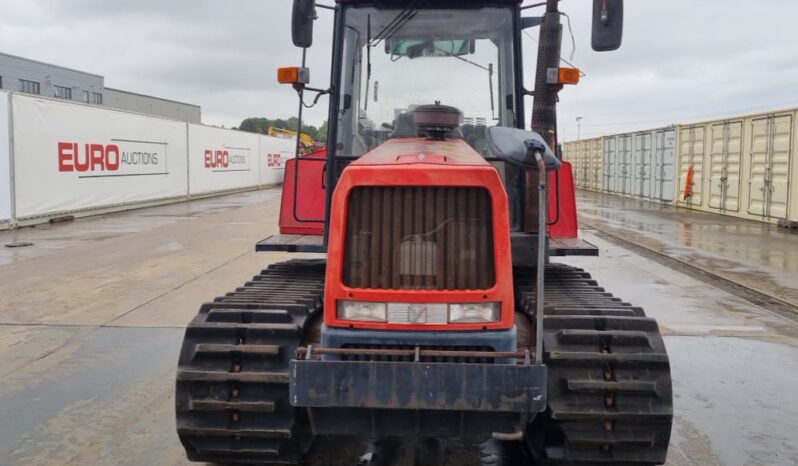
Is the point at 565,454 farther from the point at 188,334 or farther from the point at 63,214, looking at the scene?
the point at 63,214

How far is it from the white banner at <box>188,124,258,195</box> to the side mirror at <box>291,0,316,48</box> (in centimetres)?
2401

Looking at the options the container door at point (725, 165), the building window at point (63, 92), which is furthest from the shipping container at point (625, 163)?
the building window at point (63, 92)

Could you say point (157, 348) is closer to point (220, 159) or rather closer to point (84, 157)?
point (84, 157)

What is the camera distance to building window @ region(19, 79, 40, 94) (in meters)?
39.9

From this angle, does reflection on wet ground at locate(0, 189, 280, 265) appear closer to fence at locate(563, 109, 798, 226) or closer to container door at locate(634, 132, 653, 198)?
fence at locate(563, 109, 798, 226)

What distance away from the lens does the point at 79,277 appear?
1059 cm

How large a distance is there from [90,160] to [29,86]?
24.6 metres

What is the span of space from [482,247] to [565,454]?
3.95 feet

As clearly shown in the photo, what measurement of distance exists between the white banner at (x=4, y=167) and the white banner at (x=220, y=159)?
11125mm

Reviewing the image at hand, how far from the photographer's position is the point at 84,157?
19625 millimetres

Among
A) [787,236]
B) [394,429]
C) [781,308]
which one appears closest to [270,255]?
[781,308]

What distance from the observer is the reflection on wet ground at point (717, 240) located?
11164 millimetres

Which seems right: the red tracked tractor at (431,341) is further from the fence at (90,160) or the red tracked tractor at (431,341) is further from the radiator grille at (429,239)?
the fence at (90,160)

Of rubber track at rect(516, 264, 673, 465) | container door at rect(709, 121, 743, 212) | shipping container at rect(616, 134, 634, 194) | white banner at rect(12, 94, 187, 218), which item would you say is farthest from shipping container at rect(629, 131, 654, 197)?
rubber track at rect(516, 264, 673, 465)
